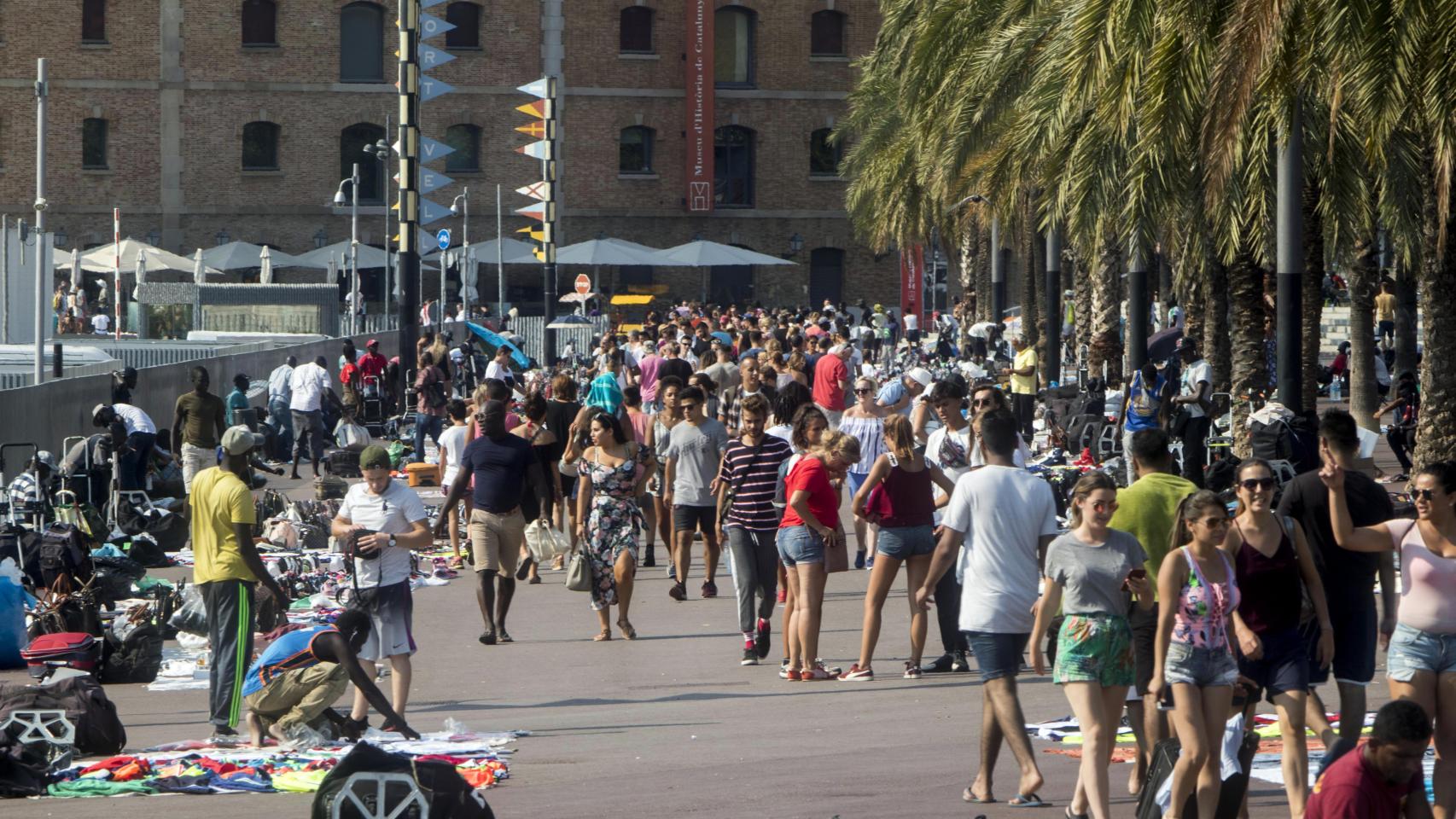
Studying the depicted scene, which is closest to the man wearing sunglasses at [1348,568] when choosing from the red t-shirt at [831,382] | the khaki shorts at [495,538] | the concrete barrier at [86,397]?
the khaki shorts at [495,538]

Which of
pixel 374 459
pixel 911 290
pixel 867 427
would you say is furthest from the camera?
pixel 911 290

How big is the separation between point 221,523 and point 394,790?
11.8 ft

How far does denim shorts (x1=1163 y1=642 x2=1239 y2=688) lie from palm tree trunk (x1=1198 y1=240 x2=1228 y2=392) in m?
17.9

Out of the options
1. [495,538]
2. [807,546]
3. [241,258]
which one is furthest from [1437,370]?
[241,258]

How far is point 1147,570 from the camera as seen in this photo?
832cm

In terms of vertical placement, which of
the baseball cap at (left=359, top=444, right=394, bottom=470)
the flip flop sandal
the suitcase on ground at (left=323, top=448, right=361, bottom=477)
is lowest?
the flip flop sandal

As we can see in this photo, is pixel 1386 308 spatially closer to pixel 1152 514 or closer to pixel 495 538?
pixel 495 538

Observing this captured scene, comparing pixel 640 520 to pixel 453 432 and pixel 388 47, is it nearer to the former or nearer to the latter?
pixel 453 432

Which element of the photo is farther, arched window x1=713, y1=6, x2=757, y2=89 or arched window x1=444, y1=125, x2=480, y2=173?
arched window x1=713, y1=6, x2=757, y2=89

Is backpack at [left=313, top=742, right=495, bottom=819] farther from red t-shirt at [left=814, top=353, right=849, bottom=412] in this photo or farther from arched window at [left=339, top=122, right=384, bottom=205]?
arched window at [left=339, top=122, right=384, bottom=205]

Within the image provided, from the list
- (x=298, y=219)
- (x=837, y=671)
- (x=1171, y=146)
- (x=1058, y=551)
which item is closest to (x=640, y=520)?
(x=837, y=671)

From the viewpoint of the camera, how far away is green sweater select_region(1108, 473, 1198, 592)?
8359mm

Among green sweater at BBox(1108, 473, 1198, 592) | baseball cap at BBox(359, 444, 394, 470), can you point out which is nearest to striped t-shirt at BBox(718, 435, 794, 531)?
baseball cap at BBox(359, 444, 394, 470)

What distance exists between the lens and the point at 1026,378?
91.6 ft
